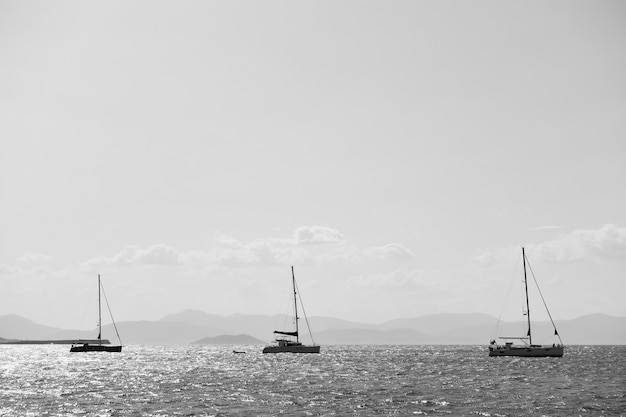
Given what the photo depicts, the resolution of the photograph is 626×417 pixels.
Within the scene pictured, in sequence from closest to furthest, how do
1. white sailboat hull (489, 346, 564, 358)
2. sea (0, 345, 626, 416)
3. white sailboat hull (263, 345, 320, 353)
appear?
sea (0, 345, 626, 416) → white sailboat hull (489, 346, 564, 358) → white sailboat hull (263, 345, 320, 353)

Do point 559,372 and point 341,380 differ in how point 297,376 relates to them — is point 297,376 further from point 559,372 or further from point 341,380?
point 559,372

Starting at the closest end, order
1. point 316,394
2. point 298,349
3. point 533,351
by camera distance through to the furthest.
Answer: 1. point 316,394
2. point 533,351
3. point 298,349

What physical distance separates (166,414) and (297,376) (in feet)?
127

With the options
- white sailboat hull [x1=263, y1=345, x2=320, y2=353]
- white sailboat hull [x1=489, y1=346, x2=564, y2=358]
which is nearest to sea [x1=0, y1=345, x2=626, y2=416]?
white sailboat hull [x1=489, y1=346, x2=564, y2=358]

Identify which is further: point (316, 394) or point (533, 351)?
point (533, 351)

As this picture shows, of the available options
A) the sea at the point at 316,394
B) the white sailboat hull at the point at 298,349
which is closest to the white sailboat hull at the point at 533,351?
the sea at the point at 316,394

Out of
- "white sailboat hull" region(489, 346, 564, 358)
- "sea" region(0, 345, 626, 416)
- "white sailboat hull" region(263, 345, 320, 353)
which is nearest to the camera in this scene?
"sea" region(0, 345, 626, 416)

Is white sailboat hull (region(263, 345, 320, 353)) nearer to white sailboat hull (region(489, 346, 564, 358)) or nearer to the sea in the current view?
white sailboat hull (region(489, 346, 564, 358))

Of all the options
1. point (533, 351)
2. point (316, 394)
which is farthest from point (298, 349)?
point (316, 394)

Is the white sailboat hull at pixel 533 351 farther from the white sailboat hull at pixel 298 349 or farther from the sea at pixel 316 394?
the white sailboat hull at pixel 298 349

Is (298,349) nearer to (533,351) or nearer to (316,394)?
(533,351)

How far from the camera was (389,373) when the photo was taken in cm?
9594

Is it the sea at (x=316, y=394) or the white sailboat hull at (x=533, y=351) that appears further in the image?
the white sailboat hull at (x=533, y=351)

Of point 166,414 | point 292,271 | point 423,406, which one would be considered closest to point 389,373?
point 423,406
